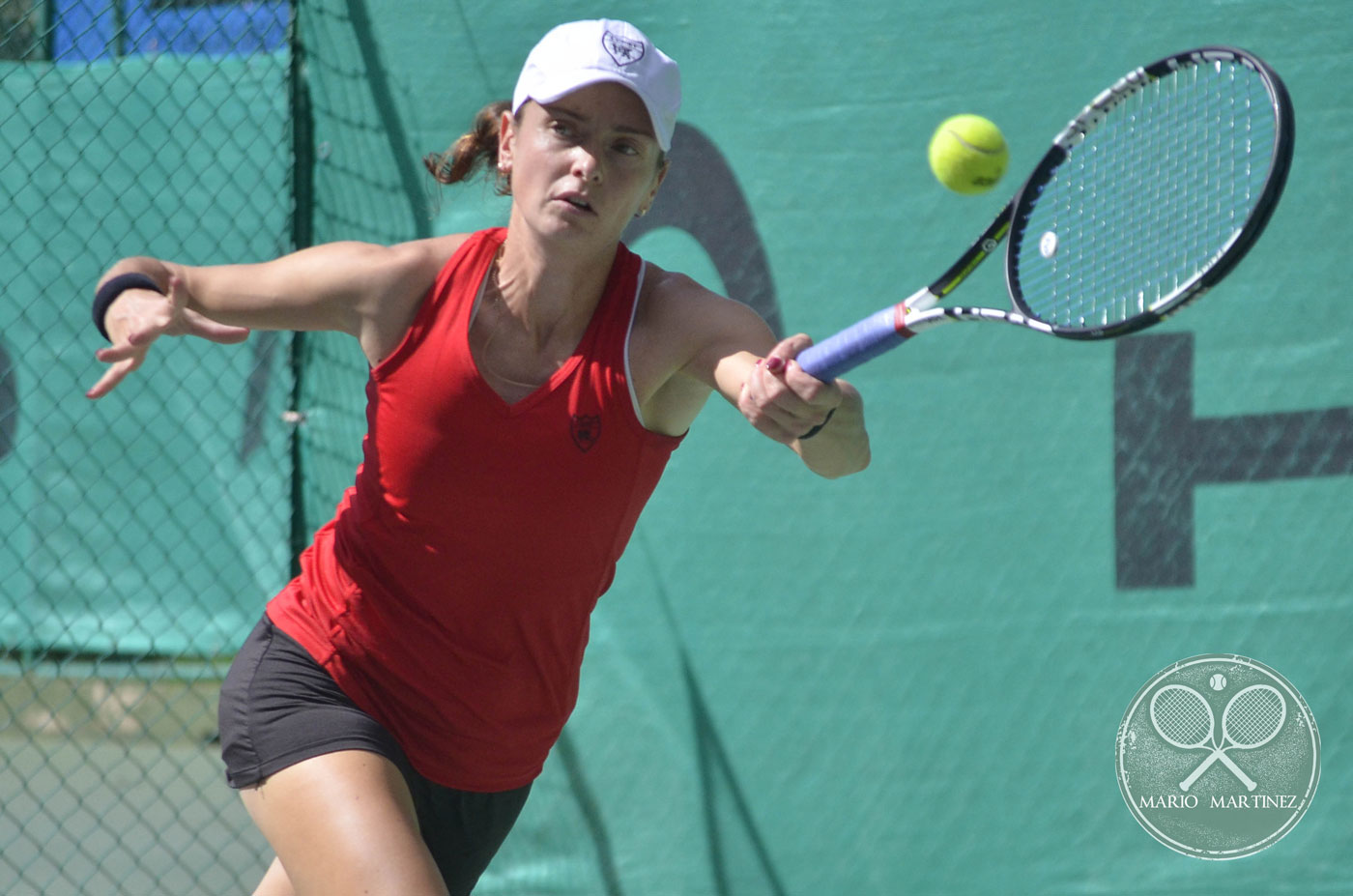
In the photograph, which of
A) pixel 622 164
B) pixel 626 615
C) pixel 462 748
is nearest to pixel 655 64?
pixel 622 164

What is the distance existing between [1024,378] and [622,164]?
1529 millimetres

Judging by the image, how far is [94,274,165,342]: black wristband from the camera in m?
2.02

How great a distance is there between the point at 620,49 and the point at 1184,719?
2.12 meters

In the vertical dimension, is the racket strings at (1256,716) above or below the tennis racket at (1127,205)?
below

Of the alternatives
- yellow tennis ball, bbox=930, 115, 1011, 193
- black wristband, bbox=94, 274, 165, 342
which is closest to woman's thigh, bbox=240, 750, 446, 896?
black wristband, bbox=94, 274, 165, 342

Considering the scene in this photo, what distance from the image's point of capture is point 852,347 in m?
1.83

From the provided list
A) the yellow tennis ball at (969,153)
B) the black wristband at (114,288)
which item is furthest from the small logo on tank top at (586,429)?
the yellow tennis ball at (969,153)

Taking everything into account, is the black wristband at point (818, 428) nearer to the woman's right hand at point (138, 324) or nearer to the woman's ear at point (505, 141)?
the woman's ear at point (505, 141)

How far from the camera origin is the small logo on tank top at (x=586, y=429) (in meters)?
2.07

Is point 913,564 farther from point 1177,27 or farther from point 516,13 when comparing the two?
point 516,13

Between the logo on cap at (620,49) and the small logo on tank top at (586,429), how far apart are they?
536mm

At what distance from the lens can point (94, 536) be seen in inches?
173

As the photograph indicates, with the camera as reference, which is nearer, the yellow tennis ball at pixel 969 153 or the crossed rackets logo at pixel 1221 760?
the yellow tennis ball at pixel 969 153

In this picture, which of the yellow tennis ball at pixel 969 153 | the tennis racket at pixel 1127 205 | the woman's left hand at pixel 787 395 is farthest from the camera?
the yellow tennis ball at pixel 969 153
